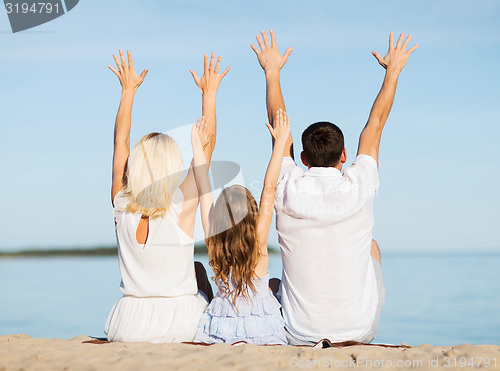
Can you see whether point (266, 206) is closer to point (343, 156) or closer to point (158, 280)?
point (343, 156)

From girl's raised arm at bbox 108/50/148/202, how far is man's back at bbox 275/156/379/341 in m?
1.42

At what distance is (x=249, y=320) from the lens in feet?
15.5

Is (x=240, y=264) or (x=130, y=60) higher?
(x=130, y=60)

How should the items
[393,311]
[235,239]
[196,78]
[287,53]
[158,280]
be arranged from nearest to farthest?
[235,239]
[158,280]
[196,78]
[287,53]
[393,311]

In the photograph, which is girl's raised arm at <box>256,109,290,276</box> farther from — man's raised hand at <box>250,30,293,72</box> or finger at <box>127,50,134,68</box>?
finger at <box>127,50,134,68</box>

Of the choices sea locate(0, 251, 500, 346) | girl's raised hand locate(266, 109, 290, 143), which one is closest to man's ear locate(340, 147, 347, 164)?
girl's raised hand locate(266, 109, 290, 143)

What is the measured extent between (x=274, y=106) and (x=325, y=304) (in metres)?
1.86

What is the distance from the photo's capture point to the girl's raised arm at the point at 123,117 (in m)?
5.19

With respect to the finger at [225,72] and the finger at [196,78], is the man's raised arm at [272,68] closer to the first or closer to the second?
the finger at [225,72]

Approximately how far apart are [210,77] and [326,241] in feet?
6.58

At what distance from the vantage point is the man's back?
4.62 meters

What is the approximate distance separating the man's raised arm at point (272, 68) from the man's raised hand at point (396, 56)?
3.00 ft

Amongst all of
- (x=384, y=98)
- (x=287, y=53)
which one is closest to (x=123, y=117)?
(x=287, y=53)

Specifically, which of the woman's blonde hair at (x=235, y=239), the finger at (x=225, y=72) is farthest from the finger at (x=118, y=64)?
the woman's blonde hair at (x=235, y=239)
